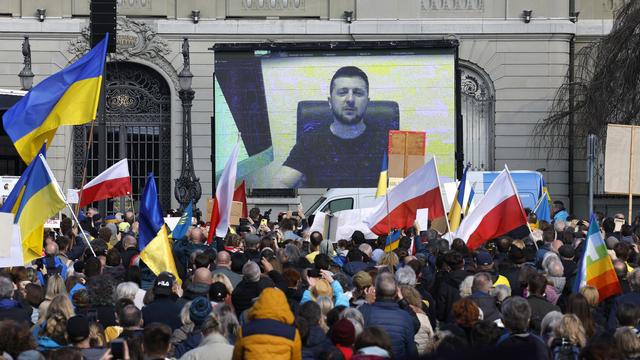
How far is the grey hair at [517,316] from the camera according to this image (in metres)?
9.02

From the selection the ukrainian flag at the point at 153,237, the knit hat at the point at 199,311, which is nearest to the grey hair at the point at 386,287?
the knit hat at the point at 199,311

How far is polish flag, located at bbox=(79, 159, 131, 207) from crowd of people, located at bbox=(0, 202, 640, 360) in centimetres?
337

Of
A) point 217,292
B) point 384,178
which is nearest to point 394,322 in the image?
point 217,292

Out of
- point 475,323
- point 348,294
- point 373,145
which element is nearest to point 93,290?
point 348,294

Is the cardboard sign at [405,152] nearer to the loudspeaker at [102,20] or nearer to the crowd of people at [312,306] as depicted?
the loudspeaker at [102,20]

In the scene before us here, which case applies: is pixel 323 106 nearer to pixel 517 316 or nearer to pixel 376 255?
pixel 376 255

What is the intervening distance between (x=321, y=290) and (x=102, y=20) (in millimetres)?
12783

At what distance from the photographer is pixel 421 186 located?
16766mm

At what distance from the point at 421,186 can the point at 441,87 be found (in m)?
13.5

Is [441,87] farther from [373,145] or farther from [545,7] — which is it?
[545,7]

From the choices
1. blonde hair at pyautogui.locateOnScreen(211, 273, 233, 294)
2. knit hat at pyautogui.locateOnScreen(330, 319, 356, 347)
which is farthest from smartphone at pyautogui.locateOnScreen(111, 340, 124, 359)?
blonde hair at pyautogui.locateOnScreen(211, 273, 233, 294)

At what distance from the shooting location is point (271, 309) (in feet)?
27.2

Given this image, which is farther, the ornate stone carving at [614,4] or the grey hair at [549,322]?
the ornate stone carving at [614,4]

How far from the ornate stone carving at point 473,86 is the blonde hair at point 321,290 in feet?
79.5
